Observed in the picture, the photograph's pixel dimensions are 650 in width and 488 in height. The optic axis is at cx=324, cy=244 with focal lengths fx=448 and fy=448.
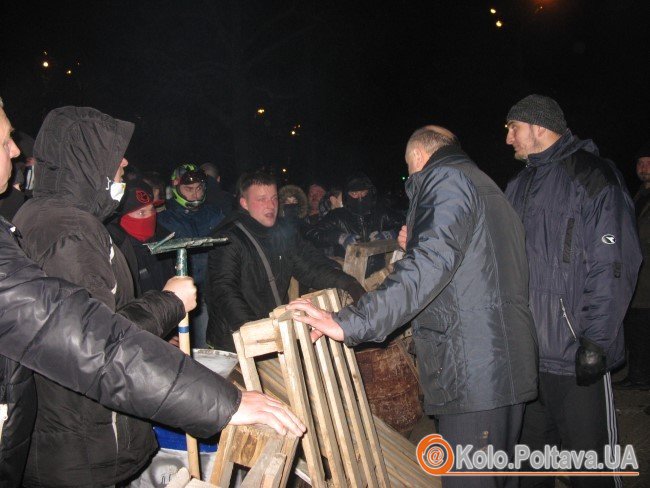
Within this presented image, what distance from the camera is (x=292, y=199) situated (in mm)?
7715

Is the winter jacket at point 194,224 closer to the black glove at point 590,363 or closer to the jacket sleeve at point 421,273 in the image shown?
the jacket sleeve at point 421,273

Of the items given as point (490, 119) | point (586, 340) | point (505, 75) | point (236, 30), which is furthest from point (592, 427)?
point (490, 119)

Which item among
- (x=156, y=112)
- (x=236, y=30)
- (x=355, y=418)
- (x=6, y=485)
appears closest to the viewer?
(x=6, y=485)

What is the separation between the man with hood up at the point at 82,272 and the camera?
1.84 m

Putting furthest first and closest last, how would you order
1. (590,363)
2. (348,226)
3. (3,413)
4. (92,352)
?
(348,226), (590,363), (3,413), (92,352)

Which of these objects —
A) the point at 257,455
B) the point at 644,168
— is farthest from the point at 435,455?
the point at 644,168

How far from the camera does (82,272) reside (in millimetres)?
1806

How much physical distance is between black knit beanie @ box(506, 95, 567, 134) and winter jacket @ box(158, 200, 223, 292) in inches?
139

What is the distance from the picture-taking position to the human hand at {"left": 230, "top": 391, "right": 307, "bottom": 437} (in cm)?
152

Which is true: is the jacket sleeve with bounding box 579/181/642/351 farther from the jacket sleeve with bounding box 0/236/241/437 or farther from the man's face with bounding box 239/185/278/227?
the man's face with bounding box 239/185/278/227

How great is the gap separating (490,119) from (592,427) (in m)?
30.3

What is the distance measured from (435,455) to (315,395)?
3.51 ft

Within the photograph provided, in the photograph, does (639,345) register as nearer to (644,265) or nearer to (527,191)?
(644,265)

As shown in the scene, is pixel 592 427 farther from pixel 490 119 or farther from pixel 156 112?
pixel 490 119
